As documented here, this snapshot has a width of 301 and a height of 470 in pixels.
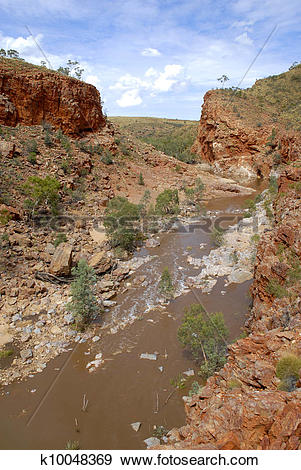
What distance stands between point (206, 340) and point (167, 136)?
78802mm

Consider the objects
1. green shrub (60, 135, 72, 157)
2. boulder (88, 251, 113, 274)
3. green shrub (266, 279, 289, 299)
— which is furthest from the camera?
green shrub (60, 135, 72, 157)

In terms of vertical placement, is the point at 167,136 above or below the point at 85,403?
above

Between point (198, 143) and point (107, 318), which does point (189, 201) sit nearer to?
point (107, 318)

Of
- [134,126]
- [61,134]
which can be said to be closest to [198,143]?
[61,134]

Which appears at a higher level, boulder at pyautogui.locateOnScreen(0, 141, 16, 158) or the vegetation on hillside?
the vegetation on hillside

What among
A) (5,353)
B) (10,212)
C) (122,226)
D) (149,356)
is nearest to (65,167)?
(10,212)

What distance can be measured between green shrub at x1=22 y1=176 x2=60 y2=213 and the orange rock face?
12.9 meters

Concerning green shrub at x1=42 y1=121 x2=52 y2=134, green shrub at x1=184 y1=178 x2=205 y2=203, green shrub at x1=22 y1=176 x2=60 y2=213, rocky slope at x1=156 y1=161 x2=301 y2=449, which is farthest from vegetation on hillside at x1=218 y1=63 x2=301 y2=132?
rocky slope at x1=156 y1=161 x2=301 y2=449

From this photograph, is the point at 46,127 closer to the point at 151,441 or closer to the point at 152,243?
the point at 152,243

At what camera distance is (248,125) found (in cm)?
4794

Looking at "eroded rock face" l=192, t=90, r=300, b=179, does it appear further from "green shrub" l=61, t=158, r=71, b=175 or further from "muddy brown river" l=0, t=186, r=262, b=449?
"muddy brown river" l=0, t=186, r=262, b=449

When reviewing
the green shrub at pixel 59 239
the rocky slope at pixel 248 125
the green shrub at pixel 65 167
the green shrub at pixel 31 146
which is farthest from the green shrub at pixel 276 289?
the rocky slope at pixel 248 125

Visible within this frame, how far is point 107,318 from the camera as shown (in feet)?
41.9

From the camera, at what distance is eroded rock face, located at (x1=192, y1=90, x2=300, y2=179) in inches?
1818
